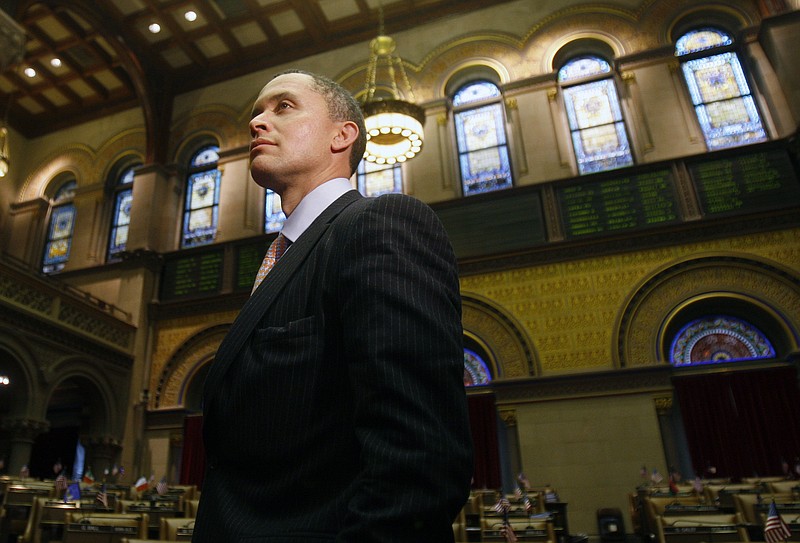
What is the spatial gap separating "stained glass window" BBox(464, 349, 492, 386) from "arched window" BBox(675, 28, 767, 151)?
5.38 m

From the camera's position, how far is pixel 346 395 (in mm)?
942

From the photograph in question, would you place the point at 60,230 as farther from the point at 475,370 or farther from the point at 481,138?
the point at 475,370

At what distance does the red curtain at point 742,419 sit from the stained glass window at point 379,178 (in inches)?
245


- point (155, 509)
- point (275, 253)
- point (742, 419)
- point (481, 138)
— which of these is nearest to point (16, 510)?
point (155, 509)

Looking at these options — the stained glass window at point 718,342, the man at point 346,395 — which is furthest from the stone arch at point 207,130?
the man at point 346,395

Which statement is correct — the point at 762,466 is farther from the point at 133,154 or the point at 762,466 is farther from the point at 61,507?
the point at 133,154

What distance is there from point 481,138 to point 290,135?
10334 millimetres

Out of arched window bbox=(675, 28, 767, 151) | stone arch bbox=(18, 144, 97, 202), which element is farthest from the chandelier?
stone arch bbox=(18, 144, 97, 202)

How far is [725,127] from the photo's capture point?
9836 millimetres

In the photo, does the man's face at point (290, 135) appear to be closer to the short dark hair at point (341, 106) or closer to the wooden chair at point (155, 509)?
the short dark hair at point (341, 106)

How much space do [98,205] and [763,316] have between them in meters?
13.5

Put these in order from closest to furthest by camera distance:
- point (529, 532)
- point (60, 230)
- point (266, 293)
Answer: point (266, 293) → point (529, 532) → point (60, 230)

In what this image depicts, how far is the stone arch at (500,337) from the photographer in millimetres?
9117

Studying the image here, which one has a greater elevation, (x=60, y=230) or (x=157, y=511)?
(x=60, y=230)
